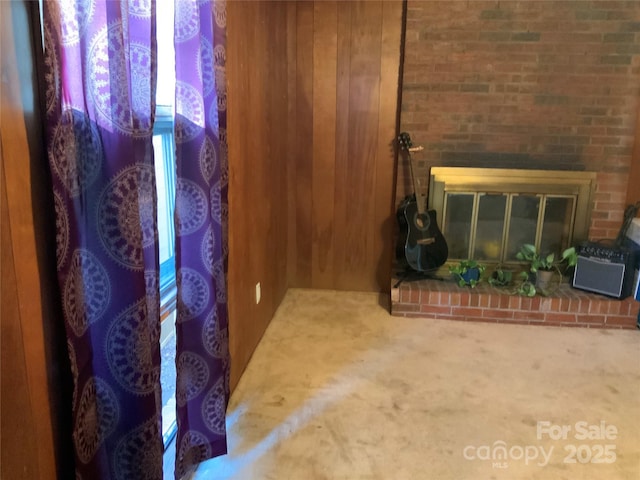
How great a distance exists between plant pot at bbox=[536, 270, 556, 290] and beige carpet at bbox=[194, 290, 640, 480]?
252 mm

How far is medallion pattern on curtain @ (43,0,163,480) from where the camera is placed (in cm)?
101

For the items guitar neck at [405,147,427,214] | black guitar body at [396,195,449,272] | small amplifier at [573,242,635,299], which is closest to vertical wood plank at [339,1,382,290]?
guitar neck at [405,147,427,214]

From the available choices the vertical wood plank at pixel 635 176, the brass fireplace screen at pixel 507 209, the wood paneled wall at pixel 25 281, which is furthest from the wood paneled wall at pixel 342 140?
the wood paneled wall at pixel 25 281

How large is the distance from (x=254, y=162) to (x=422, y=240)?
118cm

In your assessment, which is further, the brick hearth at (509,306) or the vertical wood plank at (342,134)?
the vertical wood plank at (342,134)

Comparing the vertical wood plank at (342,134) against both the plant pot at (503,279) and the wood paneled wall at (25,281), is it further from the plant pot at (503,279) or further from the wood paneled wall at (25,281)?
the wood paneled wall at (25,281)

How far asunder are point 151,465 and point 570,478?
54.7 inches

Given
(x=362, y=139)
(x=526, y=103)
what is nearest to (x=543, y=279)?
(x=526, y=103)

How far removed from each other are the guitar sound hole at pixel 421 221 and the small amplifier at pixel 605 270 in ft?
3.05

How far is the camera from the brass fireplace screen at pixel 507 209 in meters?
3.14

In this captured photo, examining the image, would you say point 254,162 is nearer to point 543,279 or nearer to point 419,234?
point 419,234

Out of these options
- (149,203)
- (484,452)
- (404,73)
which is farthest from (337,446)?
(404,73)

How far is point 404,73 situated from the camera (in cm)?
316

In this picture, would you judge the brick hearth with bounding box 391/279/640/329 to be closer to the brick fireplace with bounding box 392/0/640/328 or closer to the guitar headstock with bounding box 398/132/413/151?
the brick fireplace with bounding box 392/0/640/328
